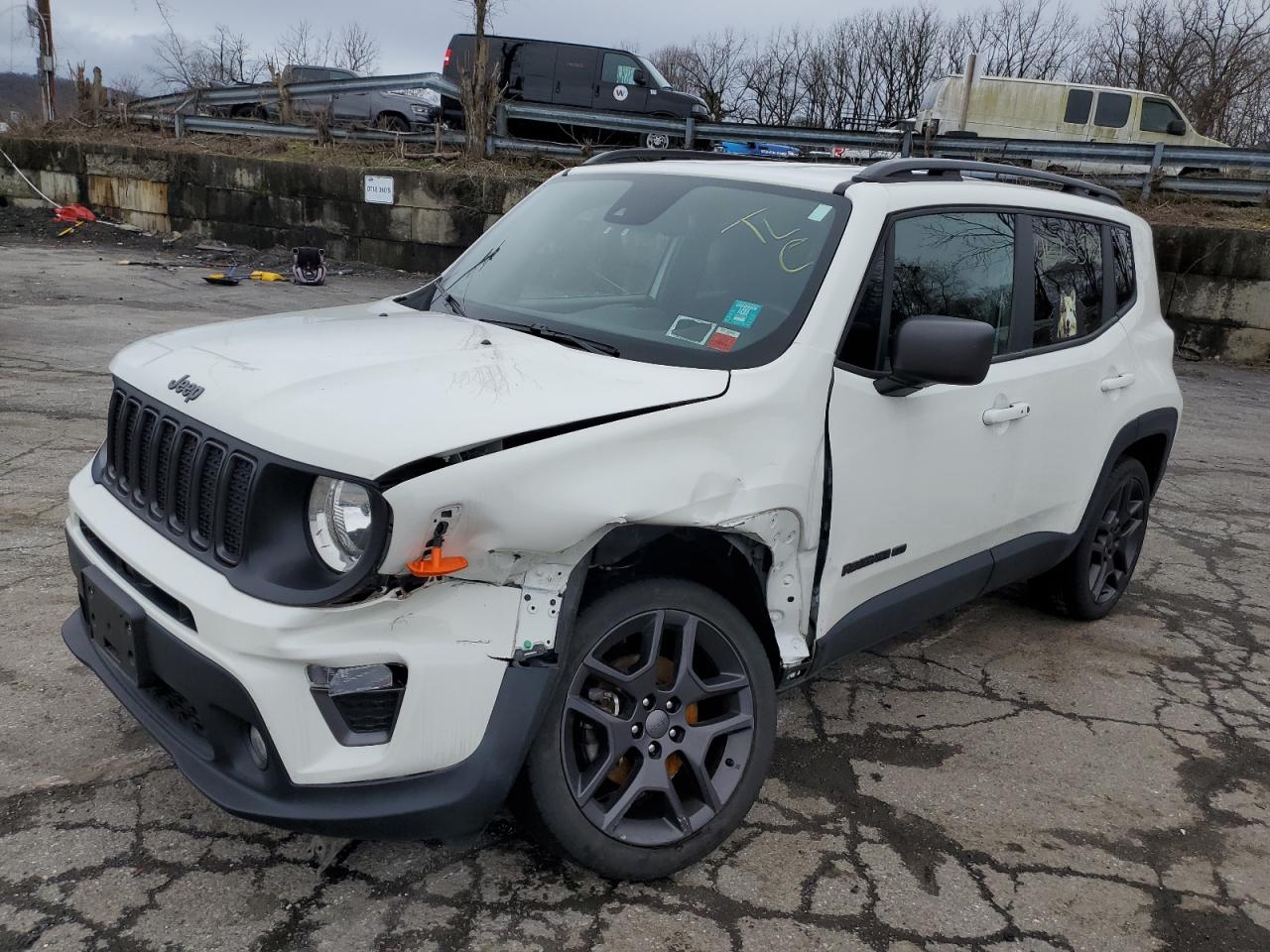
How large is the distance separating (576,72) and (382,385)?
17387 millimetres

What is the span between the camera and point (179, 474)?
2.44 m

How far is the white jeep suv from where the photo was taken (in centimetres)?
212

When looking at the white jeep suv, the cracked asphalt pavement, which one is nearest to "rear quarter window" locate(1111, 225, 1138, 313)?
the white jeep suv

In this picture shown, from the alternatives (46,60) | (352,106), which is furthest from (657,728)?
(46,60)

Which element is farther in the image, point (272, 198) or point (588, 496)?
point (272, 198)

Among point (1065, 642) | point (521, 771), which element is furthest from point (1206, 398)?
point (521, 771)

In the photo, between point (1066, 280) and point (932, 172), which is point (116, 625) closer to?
point (932, 172)

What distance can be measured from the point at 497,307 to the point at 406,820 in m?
1.70

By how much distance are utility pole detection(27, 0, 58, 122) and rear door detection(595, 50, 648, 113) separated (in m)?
12.9

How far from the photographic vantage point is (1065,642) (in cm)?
439

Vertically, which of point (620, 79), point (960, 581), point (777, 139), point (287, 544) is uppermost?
point (620, 79)

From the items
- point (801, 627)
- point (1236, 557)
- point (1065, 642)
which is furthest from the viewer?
point (1236, 557)

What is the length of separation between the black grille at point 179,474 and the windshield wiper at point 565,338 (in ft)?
3.23

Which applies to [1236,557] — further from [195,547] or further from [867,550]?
[195,547]
